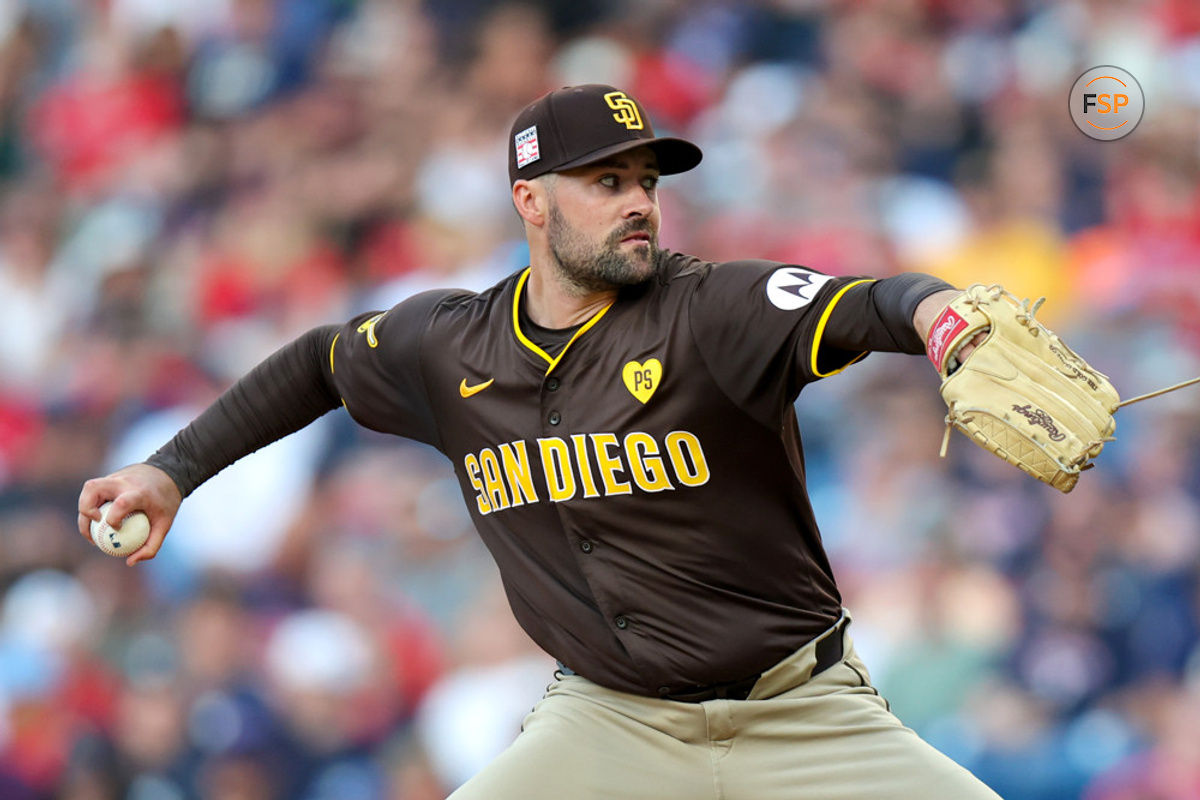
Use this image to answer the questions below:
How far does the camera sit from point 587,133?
3.72 meters

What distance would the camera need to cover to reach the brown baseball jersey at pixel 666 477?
3352 mm

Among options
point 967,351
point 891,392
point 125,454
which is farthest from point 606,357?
point 125,454

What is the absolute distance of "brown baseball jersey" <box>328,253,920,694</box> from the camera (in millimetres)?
3352

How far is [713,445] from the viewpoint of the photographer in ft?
11.1

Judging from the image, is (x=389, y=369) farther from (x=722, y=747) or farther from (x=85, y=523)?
(x=722, y=747)

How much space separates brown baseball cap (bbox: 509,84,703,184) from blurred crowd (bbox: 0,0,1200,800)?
2.98 meters

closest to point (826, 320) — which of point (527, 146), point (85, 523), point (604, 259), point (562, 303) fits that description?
point (604, 259)

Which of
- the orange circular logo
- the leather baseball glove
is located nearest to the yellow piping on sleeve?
the leather baseball glove

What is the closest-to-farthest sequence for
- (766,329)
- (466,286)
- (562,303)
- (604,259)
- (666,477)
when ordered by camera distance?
(766,329), (666,477), (604,259), (562,303), (466,286)

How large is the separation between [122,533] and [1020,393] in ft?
7.39

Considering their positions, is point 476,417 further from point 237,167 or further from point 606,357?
point 237,167

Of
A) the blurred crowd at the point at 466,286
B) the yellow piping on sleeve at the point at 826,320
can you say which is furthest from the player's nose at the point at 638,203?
the blurred crowd at the point at 466,286

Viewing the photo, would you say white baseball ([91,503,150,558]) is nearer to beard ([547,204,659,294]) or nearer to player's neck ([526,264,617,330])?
player's neck ([526,264,617,330])

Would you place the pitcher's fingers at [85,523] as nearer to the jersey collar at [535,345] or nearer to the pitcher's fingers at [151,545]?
the pitcher's fingers at [151,545]
